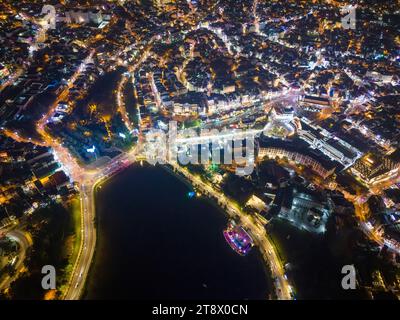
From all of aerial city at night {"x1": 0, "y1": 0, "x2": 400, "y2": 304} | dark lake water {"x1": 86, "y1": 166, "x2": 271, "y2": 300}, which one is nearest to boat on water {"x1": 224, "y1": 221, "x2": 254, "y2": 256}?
aerial city at night {"x1": 0, "y1": 0, "x2": 400, "y2": 304}

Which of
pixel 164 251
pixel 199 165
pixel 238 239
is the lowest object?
pixel 164 251

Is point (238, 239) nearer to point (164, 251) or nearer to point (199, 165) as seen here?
point (164, 251)

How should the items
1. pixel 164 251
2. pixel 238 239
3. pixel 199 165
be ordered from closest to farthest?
pixel 164 251 < pixel 238 239 < pixel 199 165

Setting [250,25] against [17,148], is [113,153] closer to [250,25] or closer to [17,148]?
[17,148]

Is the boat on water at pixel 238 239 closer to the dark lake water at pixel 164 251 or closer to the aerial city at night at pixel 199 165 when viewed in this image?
the aerial city at night at pixel 199 165

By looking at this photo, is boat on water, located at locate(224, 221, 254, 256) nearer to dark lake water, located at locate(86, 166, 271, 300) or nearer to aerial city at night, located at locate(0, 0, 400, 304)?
aerial city at night, located at locate(0, 0, 400, 304)

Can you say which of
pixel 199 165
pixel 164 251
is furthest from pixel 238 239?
pixel 199 165

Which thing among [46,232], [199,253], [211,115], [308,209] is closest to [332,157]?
[308,209]
